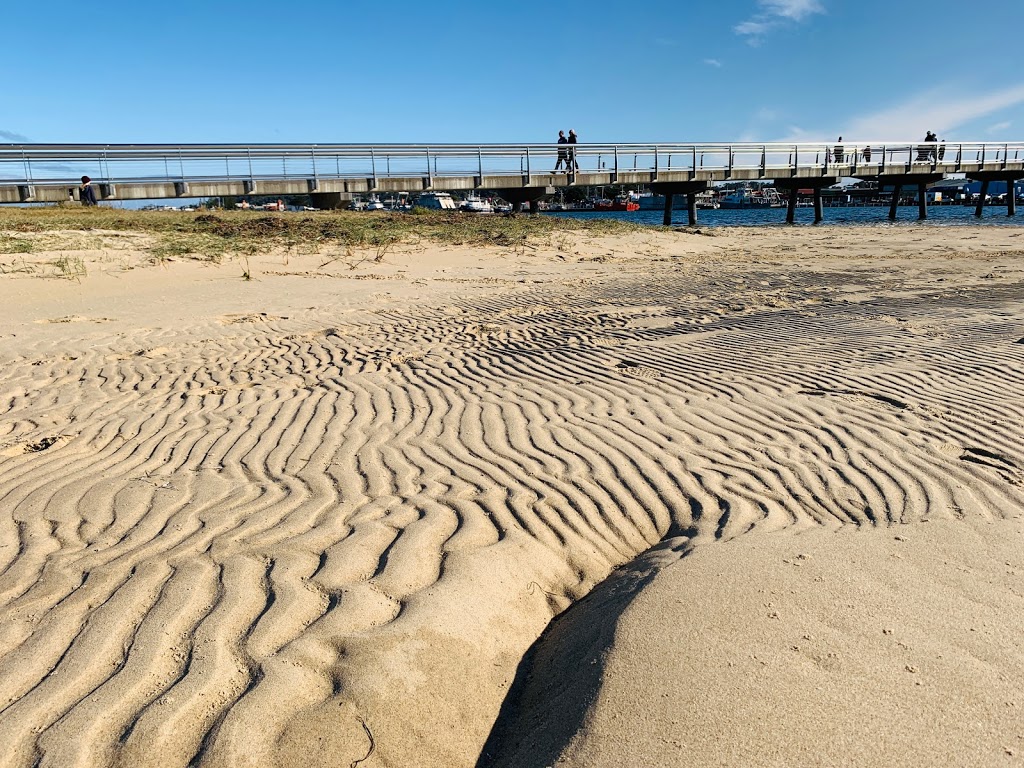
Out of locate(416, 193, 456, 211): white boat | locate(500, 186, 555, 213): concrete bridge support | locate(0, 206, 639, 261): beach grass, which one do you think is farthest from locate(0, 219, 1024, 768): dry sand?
locate(416, 193, 456, 211): white boat

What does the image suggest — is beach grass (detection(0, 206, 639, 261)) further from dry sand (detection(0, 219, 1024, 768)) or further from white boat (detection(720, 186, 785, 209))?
white boat (detection(720, 186, 785, 209))

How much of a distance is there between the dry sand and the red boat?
64048mm

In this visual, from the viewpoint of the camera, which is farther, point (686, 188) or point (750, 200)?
point (750, 200)

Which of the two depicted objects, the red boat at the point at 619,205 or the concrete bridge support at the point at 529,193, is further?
the red boat at the point at 619,205

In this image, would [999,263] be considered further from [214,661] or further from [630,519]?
[214,661]

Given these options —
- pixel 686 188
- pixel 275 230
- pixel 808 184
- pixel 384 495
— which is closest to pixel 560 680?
pixel 384 495

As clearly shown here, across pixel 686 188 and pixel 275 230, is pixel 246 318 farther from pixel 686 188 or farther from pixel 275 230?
pixel 686 188

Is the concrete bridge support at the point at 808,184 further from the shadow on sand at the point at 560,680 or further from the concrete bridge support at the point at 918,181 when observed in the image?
the shadow on sand at the point at 560,680

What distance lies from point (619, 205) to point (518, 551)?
70.0m

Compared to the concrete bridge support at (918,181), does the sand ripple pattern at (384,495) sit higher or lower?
lower

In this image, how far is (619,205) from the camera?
70.7 m

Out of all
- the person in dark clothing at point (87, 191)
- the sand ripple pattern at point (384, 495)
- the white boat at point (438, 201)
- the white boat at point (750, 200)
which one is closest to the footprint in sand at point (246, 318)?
the sand ripple pattern at point (384, 495)

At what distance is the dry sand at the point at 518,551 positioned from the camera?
2.31 metres

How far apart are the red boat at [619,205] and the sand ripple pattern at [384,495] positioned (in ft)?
210
